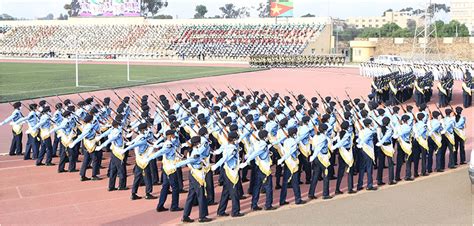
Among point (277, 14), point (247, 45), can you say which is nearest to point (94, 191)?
point (247, 45)

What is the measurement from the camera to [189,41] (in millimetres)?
65375

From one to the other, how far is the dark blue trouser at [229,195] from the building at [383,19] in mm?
131184

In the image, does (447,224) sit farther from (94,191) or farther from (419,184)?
(94,191)

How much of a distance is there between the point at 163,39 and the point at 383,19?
9201cm

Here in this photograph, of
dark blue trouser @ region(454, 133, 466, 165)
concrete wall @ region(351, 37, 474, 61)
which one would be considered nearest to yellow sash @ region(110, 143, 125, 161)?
dark blue trouser @ region(454, 133, 466, 165)

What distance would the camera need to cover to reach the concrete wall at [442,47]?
53.4m

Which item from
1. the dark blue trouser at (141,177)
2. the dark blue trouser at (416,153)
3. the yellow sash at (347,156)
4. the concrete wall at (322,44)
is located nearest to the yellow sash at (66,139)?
the dark blue trouser at (141,177)

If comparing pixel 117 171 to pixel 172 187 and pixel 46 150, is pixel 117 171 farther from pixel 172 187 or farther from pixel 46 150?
pixel 46 150

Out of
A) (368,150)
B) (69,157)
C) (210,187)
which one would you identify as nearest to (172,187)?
(210,187)

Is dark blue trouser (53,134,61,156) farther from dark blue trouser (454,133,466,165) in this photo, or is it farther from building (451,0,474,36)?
building (451,0,474,36)

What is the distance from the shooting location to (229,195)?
357 inches

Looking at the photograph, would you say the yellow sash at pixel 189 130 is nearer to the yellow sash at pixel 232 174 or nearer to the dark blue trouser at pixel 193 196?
the yellow sash at pixel 232 174

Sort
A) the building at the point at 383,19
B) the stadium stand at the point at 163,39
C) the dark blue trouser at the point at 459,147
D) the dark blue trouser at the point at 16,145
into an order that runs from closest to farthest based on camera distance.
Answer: the dark blue trouser at the point at 459,147 < the dark blue trouser at the point at 16,145 < the stadium stand at the point at 163,39 < the building at the point at 383,19

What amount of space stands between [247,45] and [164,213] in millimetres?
52217
